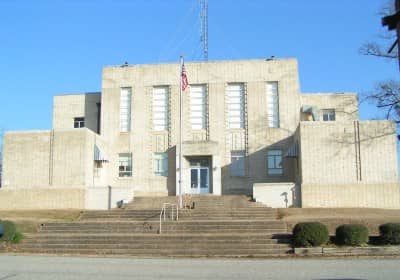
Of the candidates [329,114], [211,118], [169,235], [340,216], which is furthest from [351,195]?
[169,235]

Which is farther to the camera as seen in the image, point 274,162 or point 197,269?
point 274,162

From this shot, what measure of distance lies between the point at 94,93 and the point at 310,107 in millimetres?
17604

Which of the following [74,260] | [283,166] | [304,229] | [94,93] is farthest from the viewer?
[94,93]

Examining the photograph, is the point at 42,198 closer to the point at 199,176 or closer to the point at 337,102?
the point at 199,176

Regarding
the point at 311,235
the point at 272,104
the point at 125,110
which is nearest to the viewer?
the point at 311,235

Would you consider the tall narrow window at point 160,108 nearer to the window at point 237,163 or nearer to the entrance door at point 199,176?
the entrance door at point 199,176

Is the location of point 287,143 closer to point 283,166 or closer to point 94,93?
point 283,166

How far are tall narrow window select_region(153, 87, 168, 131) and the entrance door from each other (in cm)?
390

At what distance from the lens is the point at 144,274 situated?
14.4 metres

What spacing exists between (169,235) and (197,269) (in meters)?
8.05

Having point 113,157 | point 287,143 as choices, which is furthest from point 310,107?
point 113,157

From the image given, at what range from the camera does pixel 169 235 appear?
76.9 ft

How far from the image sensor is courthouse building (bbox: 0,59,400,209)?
32656 millimetres

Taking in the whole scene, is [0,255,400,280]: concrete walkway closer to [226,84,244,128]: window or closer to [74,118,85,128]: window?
[226,84,244,128]: window
